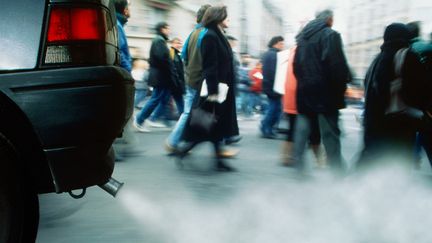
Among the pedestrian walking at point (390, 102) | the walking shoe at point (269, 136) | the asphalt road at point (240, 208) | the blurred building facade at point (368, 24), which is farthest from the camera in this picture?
the blurred building facade at point (368, 24)

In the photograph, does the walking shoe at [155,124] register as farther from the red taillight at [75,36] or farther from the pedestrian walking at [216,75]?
the red taillight at [75,36]

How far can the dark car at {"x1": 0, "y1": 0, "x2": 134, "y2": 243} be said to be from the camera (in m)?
2.51

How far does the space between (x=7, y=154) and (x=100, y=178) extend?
1.60 ft

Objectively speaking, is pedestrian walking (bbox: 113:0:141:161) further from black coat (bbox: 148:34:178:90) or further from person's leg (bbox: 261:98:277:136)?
person's leg (bbox: 261:98:277:136)

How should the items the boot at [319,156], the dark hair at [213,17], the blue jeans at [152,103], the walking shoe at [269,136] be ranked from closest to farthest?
1. the dark hair at [213,17]
2. the boot at [319,156]
3. the blue jeans at [152,103]
4. the walking shoe at [269,136]

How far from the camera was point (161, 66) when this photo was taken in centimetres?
885

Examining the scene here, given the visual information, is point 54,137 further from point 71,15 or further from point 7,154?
point 71,15

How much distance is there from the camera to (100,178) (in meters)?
2.82

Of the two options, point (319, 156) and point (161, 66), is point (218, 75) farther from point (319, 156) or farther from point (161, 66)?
point (161, 66)

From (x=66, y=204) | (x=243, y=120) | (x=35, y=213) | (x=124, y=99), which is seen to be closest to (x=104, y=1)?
(x=124, y=99)

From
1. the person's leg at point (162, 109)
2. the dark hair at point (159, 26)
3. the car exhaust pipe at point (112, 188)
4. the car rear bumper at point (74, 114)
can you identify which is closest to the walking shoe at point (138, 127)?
the person's leg at point (162, 109)

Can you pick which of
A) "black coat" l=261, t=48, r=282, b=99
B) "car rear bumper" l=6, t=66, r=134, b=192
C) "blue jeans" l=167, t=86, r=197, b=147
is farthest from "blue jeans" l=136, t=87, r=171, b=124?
"car rear bumper" l=6, t=66, r=134, b=192

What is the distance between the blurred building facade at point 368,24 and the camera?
4388 centimetres

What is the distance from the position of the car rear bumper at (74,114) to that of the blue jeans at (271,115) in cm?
625
